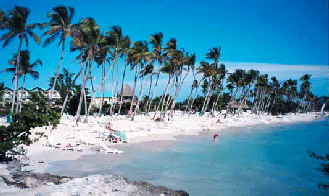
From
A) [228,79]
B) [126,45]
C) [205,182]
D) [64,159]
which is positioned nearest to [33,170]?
[64,159]

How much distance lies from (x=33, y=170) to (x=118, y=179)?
4.03m

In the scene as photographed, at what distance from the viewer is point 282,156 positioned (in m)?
20.5

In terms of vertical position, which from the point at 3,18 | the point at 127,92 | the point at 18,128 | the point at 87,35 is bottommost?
the point at 18,128

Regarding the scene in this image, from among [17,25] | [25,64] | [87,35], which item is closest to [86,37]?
[87,35]

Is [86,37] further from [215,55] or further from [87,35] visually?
[215,55]

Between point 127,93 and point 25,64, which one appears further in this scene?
point 127,93

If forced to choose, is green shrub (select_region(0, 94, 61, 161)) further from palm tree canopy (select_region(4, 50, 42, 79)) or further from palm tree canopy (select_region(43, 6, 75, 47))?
palm tree canopy (select_region(4, 50, 42, 79))

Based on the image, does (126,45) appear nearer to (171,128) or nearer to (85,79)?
(85,79)

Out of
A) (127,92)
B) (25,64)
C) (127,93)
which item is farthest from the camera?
(127,92)

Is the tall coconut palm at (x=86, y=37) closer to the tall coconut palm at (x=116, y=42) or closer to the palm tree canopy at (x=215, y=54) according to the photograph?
the tall coconut palm at (x=116, y=42)

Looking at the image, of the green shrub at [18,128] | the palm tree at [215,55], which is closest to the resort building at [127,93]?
the palm tree at [215,55]

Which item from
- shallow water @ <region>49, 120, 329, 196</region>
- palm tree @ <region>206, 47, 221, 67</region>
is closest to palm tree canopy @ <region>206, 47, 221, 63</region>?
palm tree @ <region>206, 47, 221, 67</region>

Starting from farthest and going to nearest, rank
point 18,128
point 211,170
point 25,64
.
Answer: point 25,64
point 211,170
point 18,128

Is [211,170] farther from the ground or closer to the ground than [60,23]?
closer to the ground
